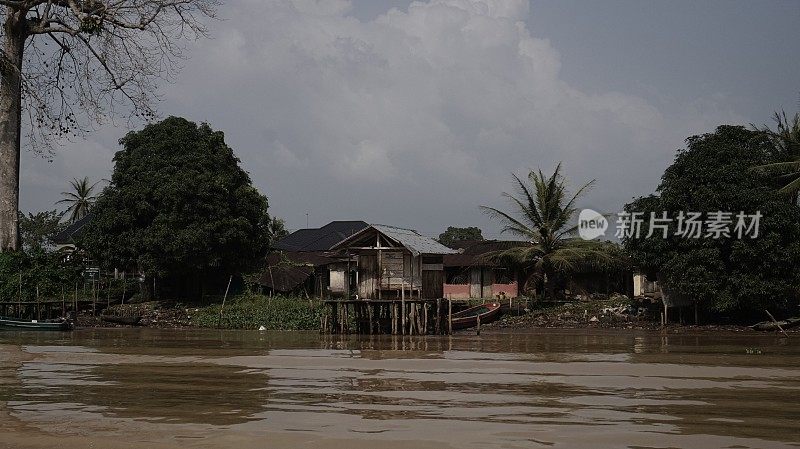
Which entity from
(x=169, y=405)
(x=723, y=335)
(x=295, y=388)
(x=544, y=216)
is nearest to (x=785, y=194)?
(x=723, y=335)

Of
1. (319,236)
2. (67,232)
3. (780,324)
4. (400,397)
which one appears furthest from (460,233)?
(400,397)

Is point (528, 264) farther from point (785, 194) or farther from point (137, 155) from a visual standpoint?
point (137, 155)

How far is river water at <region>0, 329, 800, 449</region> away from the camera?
8359 millimetres

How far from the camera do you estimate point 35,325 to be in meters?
27.5

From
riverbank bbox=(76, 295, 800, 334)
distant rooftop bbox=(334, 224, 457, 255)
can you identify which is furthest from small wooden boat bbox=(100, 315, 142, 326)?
distant rooftop bbox=(334, 224, 457, 255)

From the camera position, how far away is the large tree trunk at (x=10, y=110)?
26.2m

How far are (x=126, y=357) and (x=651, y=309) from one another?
760 inches

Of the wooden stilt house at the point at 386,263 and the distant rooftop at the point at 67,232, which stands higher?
the distant rooftop at the point at 67,232

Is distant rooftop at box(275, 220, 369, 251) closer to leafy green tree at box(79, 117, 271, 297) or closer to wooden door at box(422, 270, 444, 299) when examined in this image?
leafy green tree at box(79, 117, 271, 297)

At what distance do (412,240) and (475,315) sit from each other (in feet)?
14.8

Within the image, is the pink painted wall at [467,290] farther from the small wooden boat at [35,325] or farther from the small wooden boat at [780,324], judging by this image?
the small wooden boat at [35,325]

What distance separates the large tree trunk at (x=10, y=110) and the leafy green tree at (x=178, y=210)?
5.19m

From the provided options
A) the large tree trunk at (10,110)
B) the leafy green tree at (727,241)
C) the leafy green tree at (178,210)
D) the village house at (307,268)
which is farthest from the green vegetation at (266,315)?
the leafy green tree at (727,241)

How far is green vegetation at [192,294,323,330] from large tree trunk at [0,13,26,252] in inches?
313
